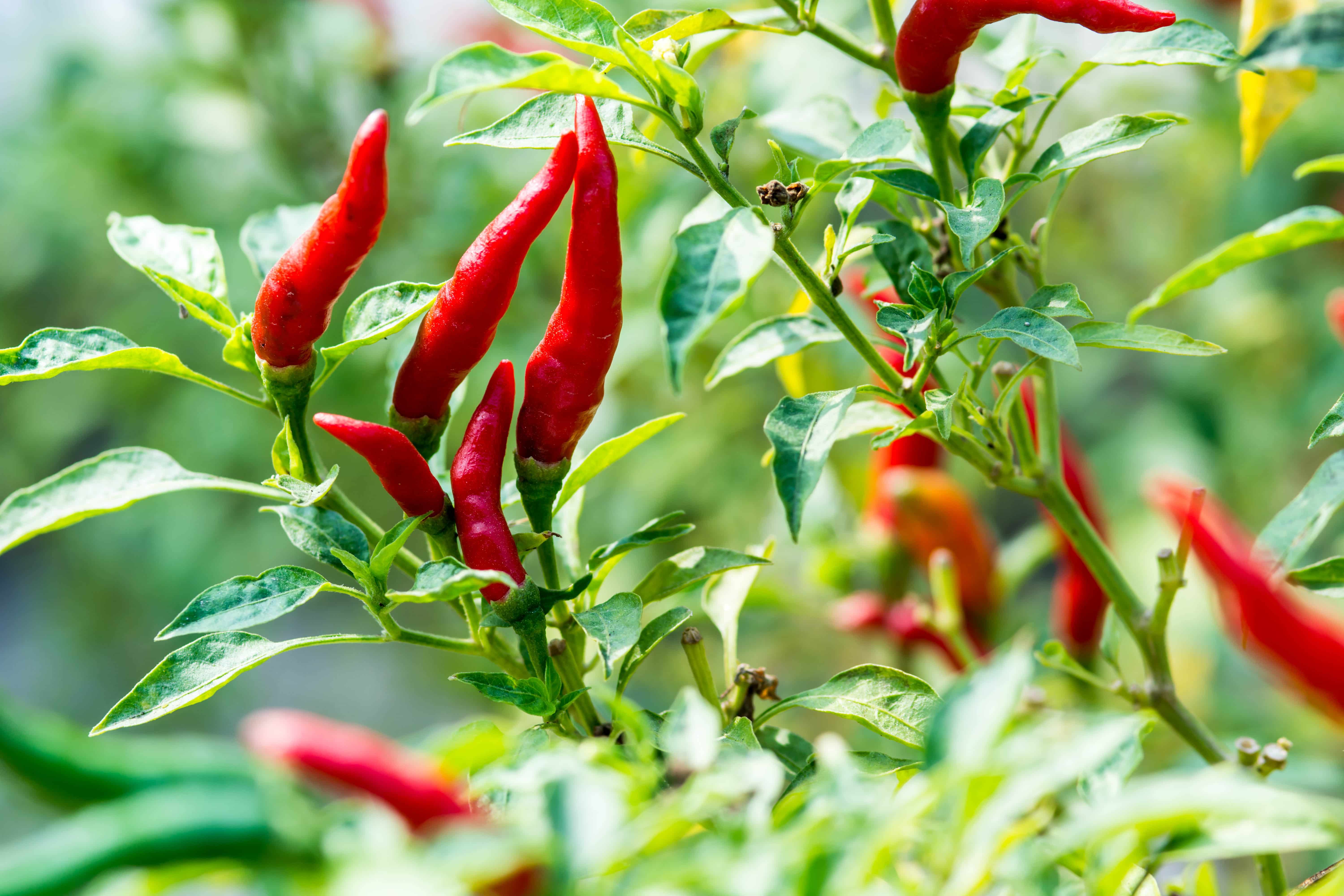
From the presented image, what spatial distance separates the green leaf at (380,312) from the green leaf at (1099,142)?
1.01 feet

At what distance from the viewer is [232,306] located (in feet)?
5.44

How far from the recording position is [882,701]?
547mm

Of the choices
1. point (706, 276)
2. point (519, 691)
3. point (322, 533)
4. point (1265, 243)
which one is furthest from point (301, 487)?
point (1265, 243)

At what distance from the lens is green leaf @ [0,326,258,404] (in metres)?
0.53

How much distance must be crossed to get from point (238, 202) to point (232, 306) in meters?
0.22

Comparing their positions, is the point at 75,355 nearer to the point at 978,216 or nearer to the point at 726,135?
the point at 726,135

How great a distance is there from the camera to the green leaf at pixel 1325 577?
0.54m

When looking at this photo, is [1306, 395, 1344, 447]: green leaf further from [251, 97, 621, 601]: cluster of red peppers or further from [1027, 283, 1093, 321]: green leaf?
[251, 97, 621, 601]: cluster of red peppers

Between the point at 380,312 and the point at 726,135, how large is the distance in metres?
0.19

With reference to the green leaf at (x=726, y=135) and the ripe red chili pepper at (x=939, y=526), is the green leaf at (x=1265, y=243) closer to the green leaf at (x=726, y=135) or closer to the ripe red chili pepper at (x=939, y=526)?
the green leaf at (x=726, y=135)

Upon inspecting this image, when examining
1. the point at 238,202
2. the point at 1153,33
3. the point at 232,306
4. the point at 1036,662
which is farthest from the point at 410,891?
the point at 238,202

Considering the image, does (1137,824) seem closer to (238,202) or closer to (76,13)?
(238,202)

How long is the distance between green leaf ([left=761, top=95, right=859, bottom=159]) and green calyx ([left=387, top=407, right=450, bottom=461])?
272 mm

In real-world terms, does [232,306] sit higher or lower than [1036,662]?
higher
